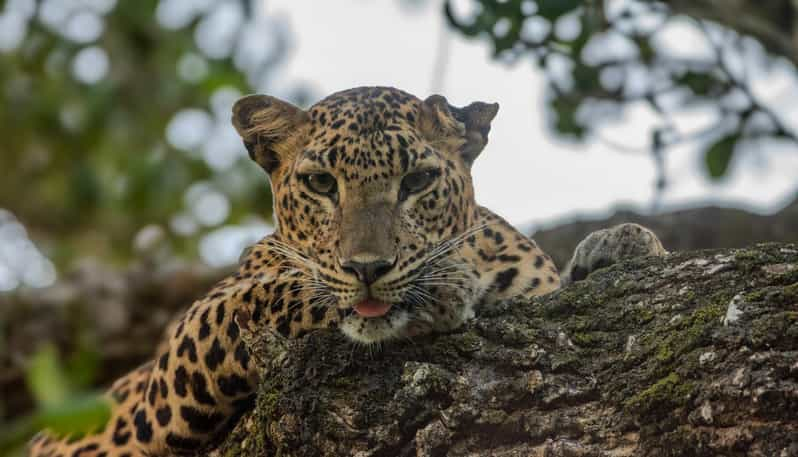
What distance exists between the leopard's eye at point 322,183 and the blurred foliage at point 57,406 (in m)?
3.83

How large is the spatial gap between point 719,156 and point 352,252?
5.77 metres

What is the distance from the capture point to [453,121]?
6008mm

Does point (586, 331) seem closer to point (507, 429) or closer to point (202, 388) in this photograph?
point (507, 429)

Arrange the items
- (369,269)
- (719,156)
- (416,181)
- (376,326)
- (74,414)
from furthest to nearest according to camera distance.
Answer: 1. (719,156)
2. (416,181)
3. (369,269)
4. (376,326)
5. (74,414)

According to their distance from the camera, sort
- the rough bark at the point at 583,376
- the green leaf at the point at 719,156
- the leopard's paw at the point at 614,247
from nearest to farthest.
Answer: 1. the rough bark at the point at 583,376
2. the leopard's paw at the point at 614,247
3. the green leaf at the point at 719,156

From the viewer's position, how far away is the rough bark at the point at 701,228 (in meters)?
9.95

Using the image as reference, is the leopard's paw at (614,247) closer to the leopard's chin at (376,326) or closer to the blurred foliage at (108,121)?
the leopard's chin at (376,326)

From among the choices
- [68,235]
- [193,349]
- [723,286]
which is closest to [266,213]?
[68,235]

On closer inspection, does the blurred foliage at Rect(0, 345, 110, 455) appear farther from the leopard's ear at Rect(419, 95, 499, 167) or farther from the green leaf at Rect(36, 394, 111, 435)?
the leopard's ear at Rect(419, 95, 499, 167)

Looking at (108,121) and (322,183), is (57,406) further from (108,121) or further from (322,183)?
(108,121)

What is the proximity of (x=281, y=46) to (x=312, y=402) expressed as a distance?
9560mm

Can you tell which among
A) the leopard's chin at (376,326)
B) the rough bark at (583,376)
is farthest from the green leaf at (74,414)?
the leopard's chin at (376,326)

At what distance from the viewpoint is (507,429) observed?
443cm

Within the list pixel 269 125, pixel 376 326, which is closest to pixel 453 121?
pixel 269 125
